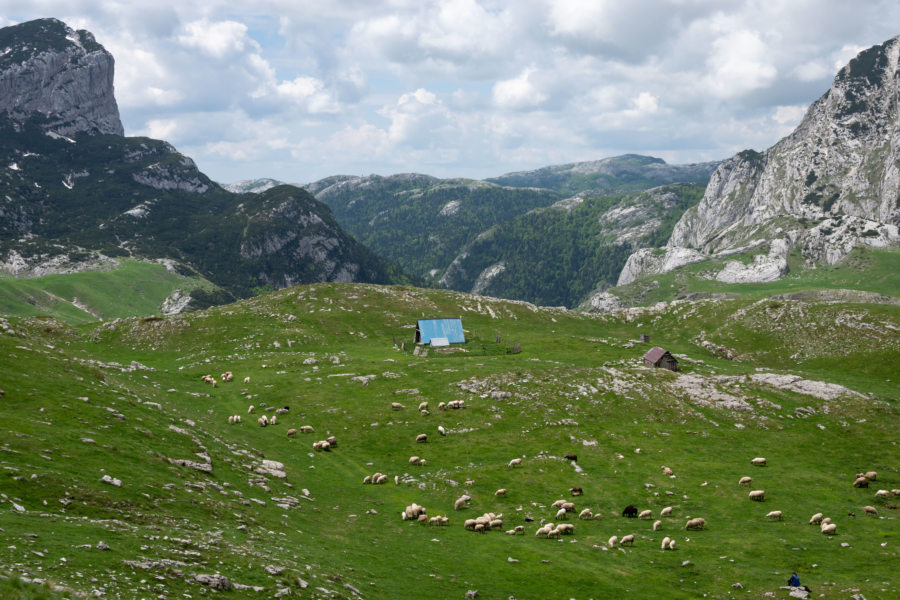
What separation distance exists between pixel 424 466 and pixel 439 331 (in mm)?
60137

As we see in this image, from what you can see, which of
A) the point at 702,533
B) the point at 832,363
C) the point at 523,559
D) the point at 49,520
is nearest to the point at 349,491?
the point at 523,559

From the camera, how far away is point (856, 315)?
11531 centimetres

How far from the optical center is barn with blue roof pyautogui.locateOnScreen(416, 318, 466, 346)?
11100 cm

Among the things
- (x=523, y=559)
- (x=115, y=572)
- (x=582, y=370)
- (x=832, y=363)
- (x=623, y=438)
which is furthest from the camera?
(x=832, y=363)

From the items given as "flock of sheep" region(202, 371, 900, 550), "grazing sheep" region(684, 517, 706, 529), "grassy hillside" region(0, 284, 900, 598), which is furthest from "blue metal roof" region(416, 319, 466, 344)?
"grazing sheep" region(684, 517, 706, 529)

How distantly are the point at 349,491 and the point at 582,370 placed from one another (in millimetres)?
45462

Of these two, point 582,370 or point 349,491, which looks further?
point 582,370

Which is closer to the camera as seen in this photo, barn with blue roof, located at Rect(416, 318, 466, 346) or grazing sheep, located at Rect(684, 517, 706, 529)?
grazing sheep, located at Rect(684, 517, 706, 529)

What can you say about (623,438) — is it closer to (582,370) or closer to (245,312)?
(582,370)

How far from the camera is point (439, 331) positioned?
113m

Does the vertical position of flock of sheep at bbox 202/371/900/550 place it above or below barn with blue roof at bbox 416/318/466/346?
below

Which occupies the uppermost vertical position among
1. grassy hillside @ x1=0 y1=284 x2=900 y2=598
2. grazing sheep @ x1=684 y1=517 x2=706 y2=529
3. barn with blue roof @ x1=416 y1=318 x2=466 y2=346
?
barn with blue roof @ x1=416 y1=318 x2=466 y2=346

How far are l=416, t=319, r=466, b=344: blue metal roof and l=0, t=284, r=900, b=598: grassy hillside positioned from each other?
684 centimetres

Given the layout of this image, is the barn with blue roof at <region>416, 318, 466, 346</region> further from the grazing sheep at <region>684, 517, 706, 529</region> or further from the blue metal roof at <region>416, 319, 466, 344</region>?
the grazing sheep at <region>684, 517, 706, 529</region>
